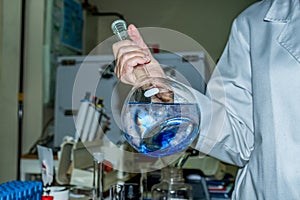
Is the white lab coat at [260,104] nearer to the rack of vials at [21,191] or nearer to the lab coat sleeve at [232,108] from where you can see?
the lab coat sleeve at [232,108]

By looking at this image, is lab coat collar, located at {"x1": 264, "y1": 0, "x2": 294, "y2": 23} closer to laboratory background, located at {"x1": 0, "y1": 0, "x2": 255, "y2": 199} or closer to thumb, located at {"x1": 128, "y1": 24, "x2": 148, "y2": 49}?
thumb, located at {"x1": 128, "y1": 24, "x2": 148, "y2": 49}

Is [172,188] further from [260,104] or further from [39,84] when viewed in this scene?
[39,84]

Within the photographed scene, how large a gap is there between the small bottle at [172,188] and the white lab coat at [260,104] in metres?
0.20

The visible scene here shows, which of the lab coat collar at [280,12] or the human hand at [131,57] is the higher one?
the lab coat collar at [280,12]

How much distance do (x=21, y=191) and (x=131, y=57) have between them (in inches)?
13.1

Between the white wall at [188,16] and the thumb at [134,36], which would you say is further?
the white wall at [188,16]

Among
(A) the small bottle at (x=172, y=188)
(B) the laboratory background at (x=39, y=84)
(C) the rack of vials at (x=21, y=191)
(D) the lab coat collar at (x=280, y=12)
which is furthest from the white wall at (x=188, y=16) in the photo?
(C) the rack of vials at (x=21, y=191)

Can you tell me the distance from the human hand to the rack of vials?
0.93 ft

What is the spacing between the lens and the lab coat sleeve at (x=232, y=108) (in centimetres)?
87

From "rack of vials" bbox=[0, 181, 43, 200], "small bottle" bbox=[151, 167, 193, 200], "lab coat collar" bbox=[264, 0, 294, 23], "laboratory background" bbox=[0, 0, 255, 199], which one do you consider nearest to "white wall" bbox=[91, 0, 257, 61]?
"laboratory background" bbox=[0, 0, 255, 199]

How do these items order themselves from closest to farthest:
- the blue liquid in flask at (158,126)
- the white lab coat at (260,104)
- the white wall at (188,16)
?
the blue liquid in flask at (158,126) < the white lab coat at (260,104) < the white wall at (188,16)

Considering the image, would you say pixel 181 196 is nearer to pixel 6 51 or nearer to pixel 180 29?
pixel 6 51

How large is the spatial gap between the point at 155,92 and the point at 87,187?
697mm

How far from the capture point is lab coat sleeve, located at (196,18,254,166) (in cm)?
87
